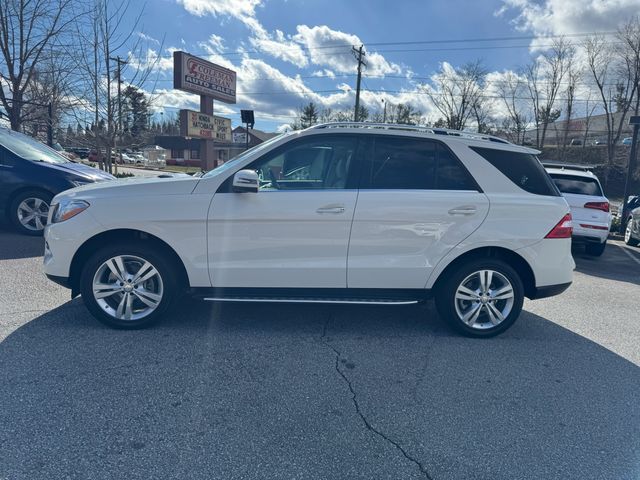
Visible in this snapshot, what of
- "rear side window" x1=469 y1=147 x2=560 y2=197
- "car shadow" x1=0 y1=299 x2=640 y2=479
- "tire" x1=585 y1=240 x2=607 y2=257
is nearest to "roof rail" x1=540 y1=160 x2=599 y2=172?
"tire" x1=585 y1=240 x2=607 y2=257

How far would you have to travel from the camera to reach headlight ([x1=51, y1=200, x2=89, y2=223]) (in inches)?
146

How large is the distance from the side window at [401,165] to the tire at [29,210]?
6049mm

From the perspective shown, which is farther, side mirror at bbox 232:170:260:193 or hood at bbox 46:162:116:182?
hood at bbox 46:162:116:182

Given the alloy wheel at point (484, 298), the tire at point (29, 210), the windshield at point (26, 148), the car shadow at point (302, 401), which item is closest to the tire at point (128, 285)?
the car shadow at point (302, 401)

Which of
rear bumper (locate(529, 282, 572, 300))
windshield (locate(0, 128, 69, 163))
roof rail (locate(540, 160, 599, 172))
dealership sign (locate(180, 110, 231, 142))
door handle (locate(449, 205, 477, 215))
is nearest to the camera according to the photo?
door handle (locate(449, 205, 477, 215))

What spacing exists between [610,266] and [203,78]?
532 inches

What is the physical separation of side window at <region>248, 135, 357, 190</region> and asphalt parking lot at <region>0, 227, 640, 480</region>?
1383 mm

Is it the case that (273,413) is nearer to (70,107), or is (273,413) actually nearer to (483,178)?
(483,178)

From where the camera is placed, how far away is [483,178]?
154 inches

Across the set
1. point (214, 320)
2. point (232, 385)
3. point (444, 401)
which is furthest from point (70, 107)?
point (444, 401)

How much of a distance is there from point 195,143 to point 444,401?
6824 cm

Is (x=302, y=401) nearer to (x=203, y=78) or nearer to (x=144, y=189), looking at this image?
(x=144, y=189)

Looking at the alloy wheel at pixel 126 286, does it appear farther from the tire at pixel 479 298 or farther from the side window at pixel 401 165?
the tire at pixel 479 298

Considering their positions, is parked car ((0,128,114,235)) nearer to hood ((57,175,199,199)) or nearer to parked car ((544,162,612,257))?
hood ((57,175,199,199))
